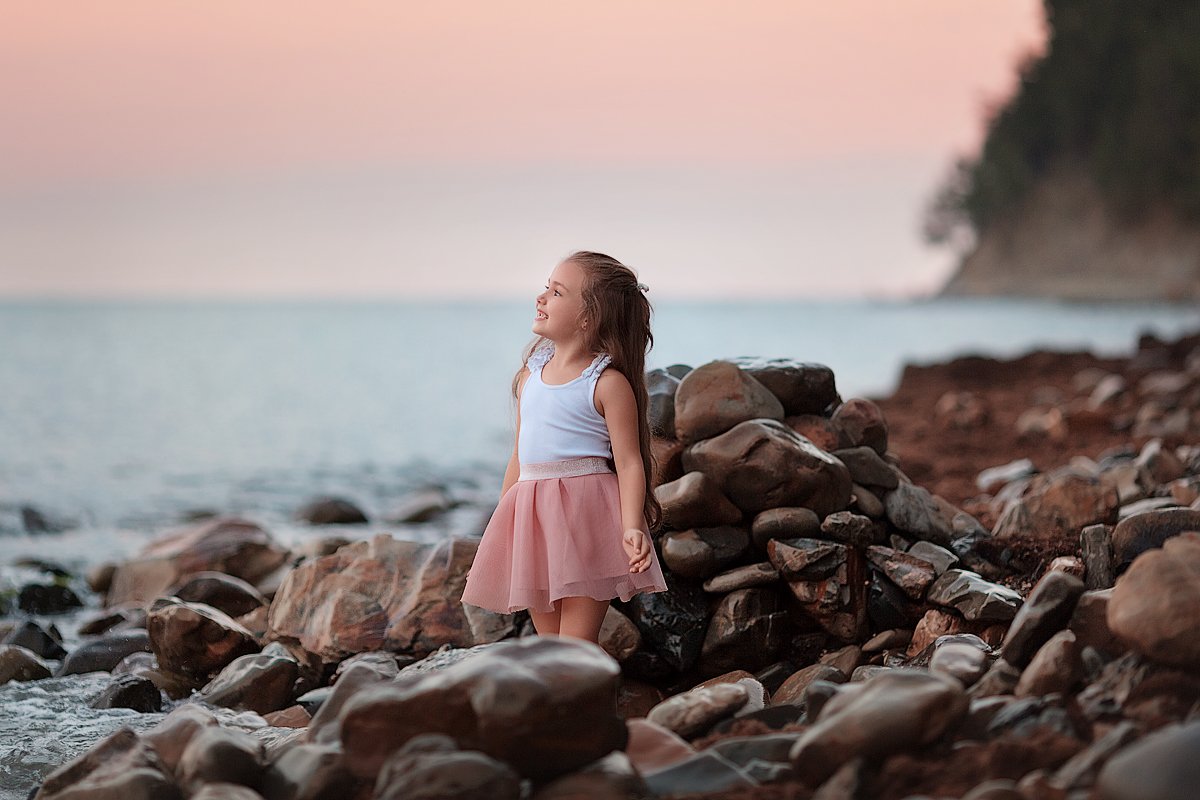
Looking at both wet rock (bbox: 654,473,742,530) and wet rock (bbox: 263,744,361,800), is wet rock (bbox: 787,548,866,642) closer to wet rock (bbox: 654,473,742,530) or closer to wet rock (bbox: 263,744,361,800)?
wet rock (bbox: 654,473,742,530)

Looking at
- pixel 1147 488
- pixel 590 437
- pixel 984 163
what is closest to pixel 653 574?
pixel 590 437

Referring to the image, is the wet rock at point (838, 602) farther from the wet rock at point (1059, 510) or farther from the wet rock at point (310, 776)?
the wet rock at point (310, 776)

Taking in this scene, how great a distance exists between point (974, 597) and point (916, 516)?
2.36 ft

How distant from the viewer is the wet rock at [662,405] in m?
5.23

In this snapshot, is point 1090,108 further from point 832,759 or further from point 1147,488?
point 832,759

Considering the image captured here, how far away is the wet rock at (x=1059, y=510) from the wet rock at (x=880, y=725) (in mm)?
2778

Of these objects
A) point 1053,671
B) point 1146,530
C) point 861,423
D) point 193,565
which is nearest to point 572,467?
point 1053,671

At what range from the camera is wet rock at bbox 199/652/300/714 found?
4.98 metres

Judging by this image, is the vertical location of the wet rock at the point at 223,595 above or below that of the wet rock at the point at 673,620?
below

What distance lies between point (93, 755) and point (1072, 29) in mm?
66059

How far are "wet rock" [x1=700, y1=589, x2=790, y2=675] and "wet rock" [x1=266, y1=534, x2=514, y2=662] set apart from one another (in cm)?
88

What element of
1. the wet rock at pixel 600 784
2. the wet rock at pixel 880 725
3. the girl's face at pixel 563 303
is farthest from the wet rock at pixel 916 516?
the wet rock at pixel 600 784

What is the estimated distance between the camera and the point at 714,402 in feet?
16.9

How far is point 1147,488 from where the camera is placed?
22.5 ft
